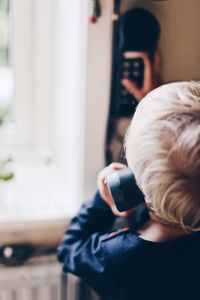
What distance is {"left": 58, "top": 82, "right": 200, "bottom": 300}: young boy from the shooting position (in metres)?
0.83

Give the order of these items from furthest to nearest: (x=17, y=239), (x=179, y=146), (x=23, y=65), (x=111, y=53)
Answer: (x=23, y=65) < (x=17, y=239) < (x=111, y=53) < (x=179, y=146)

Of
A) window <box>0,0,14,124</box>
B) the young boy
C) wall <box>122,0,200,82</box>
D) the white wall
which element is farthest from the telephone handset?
window <box>0,0,14,124</box>

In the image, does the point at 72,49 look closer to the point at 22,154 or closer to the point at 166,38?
the point at 166,38

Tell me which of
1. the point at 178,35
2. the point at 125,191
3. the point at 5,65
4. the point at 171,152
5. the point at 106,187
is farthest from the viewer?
the point at 5,65

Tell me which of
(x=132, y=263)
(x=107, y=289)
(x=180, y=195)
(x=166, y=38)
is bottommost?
(x=107, y=289)

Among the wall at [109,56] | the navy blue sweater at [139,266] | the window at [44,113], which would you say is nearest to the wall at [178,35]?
the wall at [109,56]

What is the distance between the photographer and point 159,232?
1.02 metres

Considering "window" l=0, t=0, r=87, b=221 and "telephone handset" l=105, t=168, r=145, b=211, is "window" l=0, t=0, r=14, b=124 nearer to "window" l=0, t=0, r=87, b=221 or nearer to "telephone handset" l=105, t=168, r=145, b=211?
"window" l=0, t=0, r=87, b=221

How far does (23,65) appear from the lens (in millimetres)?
1452

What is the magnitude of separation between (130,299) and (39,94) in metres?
0.71

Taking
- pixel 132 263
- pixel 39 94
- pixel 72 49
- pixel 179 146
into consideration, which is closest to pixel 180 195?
pixel 179 146

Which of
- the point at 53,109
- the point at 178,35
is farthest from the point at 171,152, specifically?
the point at 53,109

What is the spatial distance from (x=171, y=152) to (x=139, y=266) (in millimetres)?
296

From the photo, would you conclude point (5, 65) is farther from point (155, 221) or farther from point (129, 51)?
point (155, 221)
